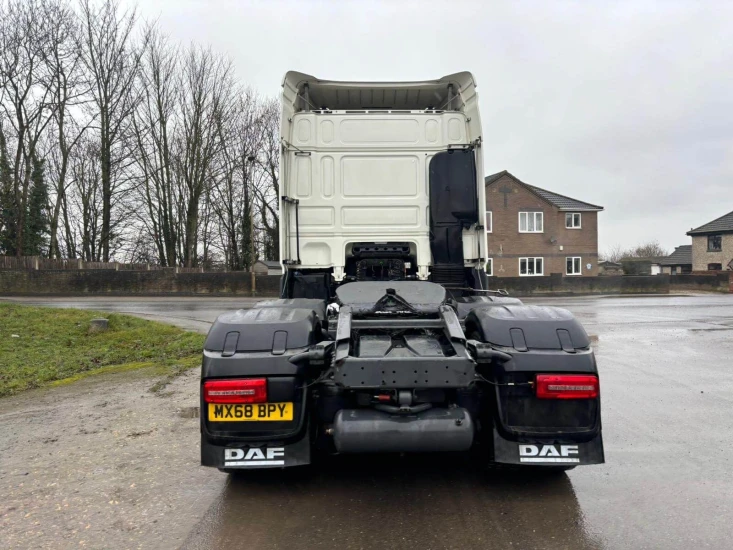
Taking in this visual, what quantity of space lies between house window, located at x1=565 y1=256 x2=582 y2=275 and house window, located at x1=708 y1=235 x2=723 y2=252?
63.8ft

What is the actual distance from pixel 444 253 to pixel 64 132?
107 feet

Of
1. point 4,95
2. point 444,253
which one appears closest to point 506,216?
point 4,95

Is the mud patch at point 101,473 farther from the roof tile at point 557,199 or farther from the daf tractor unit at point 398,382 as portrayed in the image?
the roof tile at point 557,199

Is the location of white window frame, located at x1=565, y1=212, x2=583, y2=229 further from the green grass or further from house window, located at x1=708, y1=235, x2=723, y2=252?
the green grass

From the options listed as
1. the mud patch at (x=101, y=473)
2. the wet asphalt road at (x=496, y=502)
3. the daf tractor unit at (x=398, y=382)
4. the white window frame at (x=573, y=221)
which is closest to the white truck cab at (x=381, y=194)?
the daf tractor unit at (x=398, y=382)

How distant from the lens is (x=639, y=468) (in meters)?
4.01

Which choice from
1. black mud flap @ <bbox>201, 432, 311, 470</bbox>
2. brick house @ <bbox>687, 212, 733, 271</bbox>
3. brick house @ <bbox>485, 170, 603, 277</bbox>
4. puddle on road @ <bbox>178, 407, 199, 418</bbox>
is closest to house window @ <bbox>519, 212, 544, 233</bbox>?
brick house @ <bbox>485, 170, 603, 277</bbox>

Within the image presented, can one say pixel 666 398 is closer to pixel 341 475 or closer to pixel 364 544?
pixel 341 475

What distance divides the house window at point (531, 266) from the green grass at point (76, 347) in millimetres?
30134

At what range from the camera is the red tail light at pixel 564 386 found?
312 cm

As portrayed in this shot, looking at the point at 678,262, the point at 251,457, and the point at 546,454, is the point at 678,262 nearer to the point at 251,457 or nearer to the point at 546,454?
the point at 546,454

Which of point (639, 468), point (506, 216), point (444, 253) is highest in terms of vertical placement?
point (506, 216)

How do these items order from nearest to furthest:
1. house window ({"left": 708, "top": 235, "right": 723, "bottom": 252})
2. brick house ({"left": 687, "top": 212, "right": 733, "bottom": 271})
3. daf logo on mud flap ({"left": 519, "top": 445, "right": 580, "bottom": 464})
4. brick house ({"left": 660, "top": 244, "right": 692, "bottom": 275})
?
daf logo on mud flap ({"left": 519, "top": 445, "right": 580, "bottom": 464}) < brick house ({"left": 687, "top": 212, "right": 733, "bottom": 271}) < house window ({"left": 708, "top": 235, "right": 723, "bottom": 252}) < brick house ({"left": 660, "top": 244, "right": 692, "bottom": 275})

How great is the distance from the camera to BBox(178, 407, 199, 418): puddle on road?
5477mm
